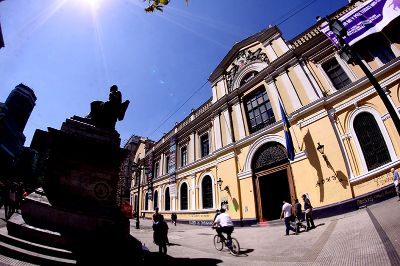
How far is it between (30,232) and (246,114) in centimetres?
1479

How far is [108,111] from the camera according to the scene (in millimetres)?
7102

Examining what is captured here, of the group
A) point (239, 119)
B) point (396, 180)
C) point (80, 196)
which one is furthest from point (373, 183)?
point (80, 196)

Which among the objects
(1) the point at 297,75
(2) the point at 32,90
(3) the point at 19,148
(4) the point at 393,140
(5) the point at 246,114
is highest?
(2) the point at 32,90

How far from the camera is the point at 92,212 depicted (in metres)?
5.36

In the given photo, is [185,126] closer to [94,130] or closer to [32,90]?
[94,130]

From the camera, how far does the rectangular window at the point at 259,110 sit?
15.4m

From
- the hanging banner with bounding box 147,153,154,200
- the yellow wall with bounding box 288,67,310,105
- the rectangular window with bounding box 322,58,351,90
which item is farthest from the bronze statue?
the hanging banner with bounding box 147,153,154,200

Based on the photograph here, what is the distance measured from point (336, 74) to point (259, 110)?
5307 millimetres

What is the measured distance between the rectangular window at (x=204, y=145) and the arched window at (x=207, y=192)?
7.80 feet

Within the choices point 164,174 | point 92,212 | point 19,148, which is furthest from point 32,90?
point 92,212

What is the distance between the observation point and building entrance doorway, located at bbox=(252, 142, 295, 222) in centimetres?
1386

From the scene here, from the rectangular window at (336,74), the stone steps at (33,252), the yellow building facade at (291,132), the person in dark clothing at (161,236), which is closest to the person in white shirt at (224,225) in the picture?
the person in dark clothing at (161,236)

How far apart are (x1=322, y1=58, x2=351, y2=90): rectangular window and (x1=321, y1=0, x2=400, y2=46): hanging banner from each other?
125cm

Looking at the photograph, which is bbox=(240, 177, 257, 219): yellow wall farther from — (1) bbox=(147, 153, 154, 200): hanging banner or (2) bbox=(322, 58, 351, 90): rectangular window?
(1) bbox=(147, 153, 154, 200): hanging banner
